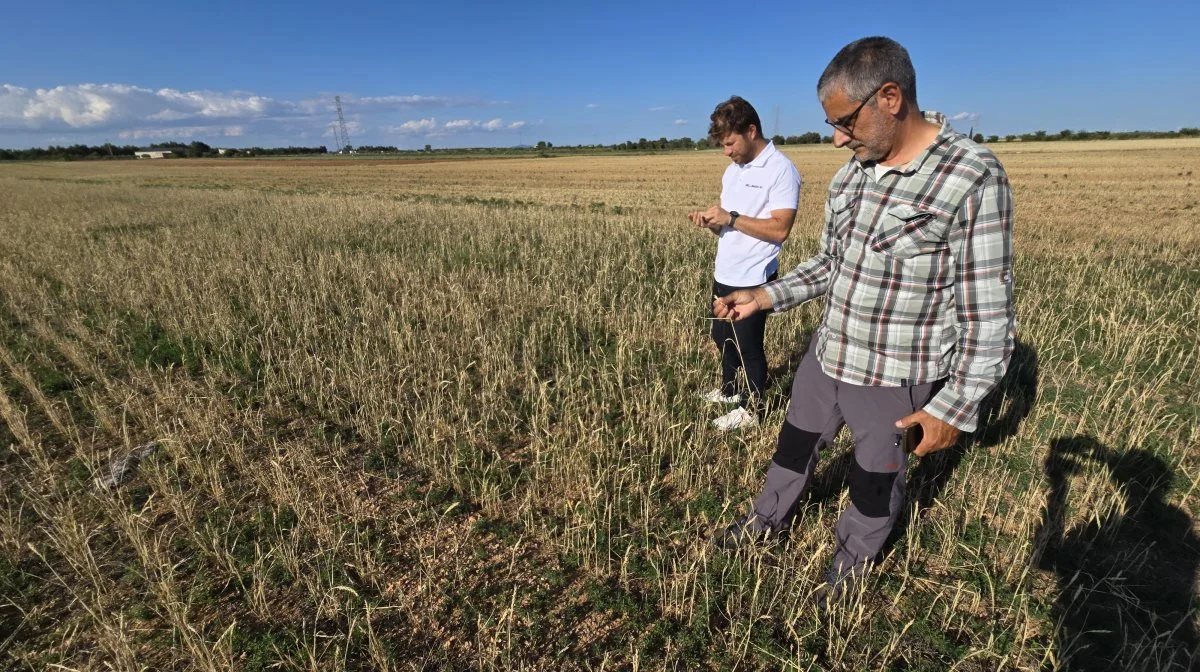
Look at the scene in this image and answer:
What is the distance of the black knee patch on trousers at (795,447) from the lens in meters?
2.62

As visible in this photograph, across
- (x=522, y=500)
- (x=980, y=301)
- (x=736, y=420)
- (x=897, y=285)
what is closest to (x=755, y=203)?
(x=736, y=420)

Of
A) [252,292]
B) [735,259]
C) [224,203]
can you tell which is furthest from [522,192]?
[735,259]

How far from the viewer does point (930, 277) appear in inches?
78.6

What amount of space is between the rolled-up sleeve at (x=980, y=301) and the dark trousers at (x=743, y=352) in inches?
67.4

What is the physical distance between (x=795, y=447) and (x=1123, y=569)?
6.21 feet

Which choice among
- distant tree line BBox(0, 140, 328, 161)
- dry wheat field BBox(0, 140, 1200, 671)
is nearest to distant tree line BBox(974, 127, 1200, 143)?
dry wheat field BBox(0, 140, 1200, 671)

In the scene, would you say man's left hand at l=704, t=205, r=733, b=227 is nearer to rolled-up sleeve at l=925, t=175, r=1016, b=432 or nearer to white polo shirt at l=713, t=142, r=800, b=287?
white polo shirt at l=713, t=142, r=800, b=287

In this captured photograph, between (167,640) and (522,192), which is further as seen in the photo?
(522,192)

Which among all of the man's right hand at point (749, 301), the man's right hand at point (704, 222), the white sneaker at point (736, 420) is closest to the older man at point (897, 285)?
the man's right hand at point (749, 301)

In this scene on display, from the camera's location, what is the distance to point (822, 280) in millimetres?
2660

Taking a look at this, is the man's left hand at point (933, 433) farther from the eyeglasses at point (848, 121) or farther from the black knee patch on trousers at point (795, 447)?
the eyeglasses at point (848, 121)

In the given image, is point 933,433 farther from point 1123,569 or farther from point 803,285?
point 1123,569

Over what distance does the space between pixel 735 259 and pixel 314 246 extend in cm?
942

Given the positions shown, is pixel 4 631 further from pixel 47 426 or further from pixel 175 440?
pixel 47 426
